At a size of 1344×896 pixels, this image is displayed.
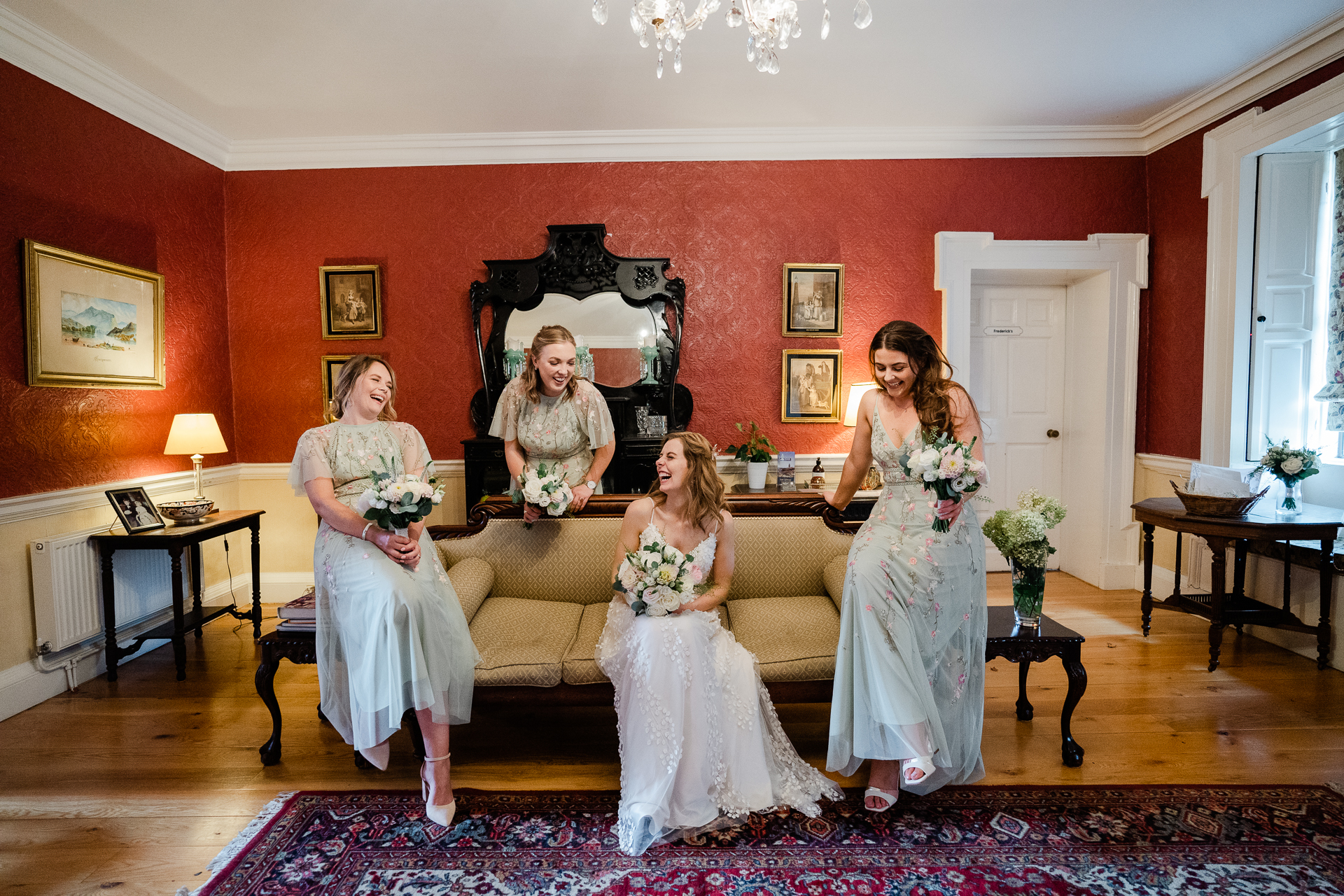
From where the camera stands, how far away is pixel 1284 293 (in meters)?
4.63

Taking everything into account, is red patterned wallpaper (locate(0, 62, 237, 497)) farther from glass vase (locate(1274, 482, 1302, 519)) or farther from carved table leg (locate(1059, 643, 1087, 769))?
glass vase (locate(1274, 482, 1302, 519))

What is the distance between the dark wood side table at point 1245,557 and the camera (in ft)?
12.7

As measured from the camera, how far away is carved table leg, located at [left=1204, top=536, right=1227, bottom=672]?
4039mm

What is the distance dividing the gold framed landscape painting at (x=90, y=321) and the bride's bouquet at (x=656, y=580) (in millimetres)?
3659

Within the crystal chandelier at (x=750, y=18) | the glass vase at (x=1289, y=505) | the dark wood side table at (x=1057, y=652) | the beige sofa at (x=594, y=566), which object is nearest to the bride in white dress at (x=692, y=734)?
the beige sofa at (x=594, y=566)

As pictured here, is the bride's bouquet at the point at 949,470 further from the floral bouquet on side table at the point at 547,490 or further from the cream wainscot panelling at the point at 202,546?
the cream wainscot panelling at the point at 202,546

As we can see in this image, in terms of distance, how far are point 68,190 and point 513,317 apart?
9.11 feet

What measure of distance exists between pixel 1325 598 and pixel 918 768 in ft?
10.3

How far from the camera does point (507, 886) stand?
2311mm

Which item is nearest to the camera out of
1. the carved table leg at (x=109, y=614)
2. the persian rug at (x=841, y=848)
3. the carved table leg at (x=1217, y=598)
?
the persian rug at (x=841, y=848)

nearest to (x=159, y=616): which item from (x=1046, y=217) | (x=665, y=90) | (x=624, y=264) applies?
(x=624, y=264)

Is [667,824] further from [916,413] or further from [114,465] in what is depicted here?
[114,465]

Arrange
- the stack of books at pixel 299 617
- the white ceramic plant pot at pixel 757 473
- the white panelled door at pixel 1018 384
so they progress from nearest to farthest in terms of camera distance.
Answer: the stack of books at pixel 299 617, the white ceramic plant pot at pixel 757 473, the white panelled door at pixel 1018 384

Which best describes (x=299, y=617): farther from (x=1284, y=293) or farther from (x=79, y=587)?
(x=1284, y=293)
